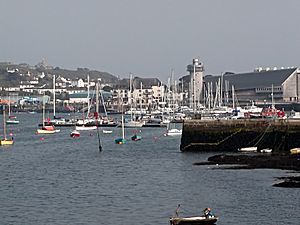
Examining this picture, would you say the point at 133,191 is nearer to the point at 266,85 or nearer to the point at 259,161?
the point at 259,161

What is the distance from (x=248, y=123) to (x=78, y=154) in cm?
1346

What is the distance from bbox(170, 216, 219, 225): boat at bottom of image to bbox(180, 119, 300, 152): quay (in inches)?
980

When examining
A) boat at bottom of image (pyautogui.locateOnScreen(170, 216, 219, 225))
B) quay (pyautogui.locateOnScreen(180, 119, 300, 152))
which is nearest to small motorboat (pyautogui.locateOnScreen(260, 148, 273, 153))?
quay (pyautogui.locateOnScreen(180, 119, 300, 152))

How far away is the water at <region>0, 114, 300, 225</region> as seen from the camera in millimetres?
31109

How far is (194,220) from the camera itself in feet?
94.6

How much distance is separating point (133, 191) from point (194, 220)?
909 cm

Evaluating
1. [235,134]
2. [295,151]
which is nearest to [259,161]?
[295,151]

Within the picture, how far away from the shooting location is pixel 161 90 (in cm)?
19325

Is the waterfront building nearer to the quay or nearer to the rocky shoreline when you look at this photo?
the quay

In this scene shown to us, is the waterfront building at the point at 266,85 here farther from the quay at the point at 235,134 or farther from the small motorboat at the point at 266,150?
the small motorboat at the point at 266,150

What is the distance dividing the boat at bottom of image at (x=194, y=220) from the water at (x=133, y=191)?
3.15ft

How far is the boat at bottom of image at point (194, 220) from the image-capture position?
2852cm

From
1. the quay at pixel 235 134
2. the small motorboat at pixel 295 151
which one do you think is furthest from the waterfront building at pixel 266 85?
the small motorboat at pixel 295 151

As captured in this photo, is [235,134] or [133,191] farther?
[235,134]
